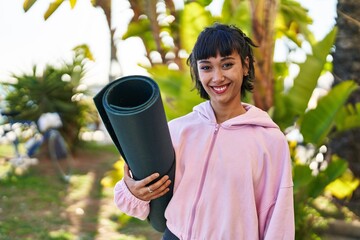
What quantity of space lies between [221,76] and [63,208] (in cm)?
488

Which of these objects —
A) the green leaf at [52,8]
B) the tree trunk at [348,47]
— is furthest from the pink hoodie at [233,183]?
the tree trunk at [348,47]

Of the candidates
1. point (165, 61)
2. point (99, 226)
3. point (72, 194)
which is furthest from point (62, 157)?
point (165, 61)

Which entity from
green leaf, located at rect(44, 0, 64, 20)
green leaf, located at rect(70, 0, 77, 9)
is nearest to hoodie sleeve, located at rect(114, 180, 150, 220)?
green leaf, located at rect(70, 0, 77, 9)

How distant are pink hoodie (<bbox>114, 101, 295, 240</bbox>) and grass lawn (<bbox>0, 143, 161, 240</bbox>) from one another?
10.9 ft

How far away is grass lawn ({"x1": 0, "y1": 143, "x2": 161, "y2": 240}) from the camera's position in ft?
17.5

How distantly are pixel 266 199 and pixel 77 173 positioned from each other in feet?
20.6

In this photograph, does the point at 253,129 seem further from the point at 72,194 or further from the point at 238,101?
the point at 72,194

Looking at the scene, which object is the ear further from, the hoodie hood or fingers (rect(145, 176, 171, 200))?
fingers (rect(145, 176, 171, 200))

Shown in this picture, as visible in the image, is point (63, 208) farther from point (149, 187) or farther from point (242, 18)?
point (149, 187)

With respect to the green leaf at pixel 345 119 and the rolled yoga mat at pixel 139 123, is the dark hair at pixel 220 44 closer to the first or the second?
the rolled yoga mat at pixel 139 123

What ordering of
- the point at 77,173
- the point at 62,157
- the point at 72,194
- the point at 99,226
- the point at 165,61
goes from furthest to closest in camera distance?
the point at 62,157 → the point at 77,173 → the point at 72,194 → the point at 99,226 → the point at 165,61

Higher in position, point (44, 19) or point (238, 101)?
point (238, 101)

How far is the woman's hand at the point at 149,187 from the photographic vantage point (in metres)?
1.64

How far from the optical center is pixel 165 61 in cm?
507
